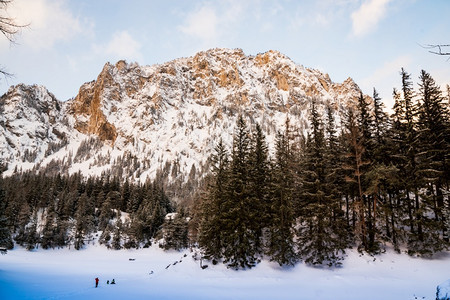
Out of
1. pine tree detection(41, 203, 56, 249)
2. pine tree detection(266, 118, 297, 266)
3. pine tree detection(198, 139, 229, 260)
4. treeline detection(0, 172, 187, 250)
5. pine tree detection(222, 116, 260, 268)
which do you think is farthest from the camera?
treeline detection(0, 172, 187, 250)

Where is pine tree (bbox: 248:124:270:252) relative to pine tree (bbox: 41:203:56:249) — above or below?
above

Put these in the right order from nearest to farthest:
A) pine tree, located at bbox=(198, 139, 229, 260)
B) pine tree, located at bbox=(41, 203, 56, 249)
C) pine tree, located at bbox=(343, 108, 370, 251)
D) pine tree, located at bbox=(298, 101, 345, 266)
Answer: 1. pine tree, located at bbox=(298, 101, 345, 266)
2. pine tree, located at bbox=(343, 108, 370, 251)
3. pine tree, located at bbox=(198, 139, 229, 260)
4. pine tree, located at bbox=(41, 203, 56, 249)

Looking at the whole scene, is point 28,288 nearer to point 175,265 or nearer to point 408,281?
point 175,265

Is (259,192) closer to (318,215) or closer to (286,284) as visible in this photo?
(318,215)

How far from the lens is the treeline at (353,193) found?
67.8ft

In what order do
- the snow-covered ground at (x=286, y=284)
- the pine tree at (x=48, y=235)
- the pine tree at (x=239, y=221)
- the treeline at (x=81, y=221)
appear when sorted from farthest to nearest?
the treeline at (x=81, y=221) → the pine tree at (x=48, y=235) → the pine tree at (x=239, y=221) → the snow-covered ground at (x=286, y=284)

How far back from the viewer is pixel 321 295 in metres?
14.3

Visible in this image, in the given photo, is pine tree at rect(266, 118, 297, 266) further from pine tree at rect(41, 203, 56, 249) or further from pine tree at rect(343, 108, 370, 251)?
pine tree at rect(41, 203, 56, 249)

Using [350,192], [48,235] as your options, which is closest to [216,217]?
[350,192]

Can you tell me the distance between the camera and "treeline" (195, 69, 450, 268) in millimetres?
20656

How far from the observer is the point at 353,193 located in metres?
24.8

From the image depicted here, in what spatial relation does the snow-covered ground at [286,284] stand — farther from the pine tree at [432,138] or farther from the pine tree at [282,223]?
the pine tree at [432,138]

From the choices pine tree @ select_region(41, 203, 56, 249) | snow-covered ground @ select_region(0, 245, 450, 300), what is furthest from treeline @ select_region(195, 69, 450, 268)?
pine tree @ select_region(41, 203, 56, 249)

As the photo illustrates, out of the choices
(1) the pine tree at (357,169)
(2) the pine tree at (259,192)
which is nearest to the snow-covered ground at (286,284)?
(1) the pine tree at (357,169)
